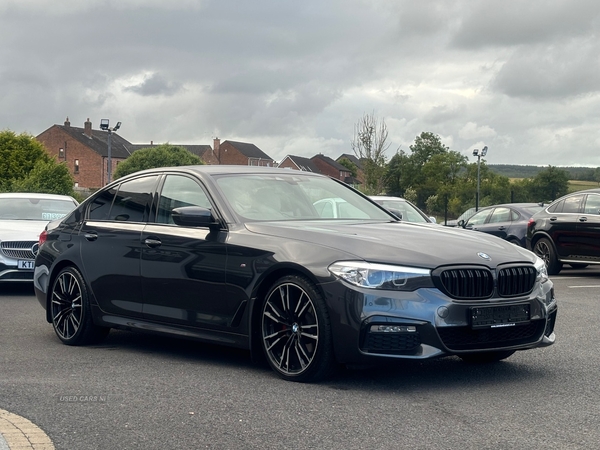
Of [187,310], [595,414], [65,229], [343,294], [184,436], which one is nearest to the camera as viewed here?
[184,436]

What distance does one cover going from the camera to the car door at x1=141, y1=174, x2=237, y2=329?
22.2ft

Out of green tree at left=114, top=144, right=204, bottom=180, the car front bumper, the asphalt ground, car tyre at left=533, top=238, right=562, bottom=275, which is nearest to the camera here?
the asphalt ground

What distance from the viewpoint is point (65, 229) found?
28.2 ft

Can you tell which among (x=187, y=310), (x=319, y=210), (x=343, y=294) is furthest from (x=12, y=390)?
(x=319, y=210)

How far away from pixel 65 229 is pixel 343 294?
3668 millimetres

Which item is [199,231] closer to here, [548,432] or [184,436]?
[184,436]

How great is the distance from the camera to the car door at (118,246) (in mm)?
7594

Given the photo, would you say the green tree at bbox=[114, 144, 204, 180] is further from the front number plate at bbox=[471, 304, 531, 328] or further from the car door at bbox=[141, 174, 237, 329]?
the front number plate at bbox=[471, 304, 531, 328]

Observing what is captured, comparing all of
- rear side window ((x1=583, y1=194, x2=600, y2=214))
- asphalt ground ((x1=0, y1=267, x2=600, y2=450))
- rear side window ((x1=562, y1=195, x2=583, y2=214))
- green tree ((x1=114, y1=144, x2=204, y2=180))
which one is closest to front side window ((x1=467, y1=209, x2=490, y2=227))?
rear side window ((x1=562, y1=195, x2=583, y2=214))

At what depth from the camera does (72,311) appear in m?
8.21

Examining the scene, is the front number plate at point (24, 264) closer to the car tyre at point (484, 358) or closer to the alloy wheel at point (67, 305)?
the alloy wheel at point (67, 305)

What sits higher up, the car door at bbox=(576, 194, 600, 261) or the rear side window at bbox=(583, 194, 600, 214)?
the rear side window at bbox=(583, 194, 600, 214)

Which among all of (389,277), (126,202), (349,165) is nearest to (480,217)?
(126,202)

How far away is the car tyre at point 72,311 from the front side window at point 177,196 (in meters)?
1.13
